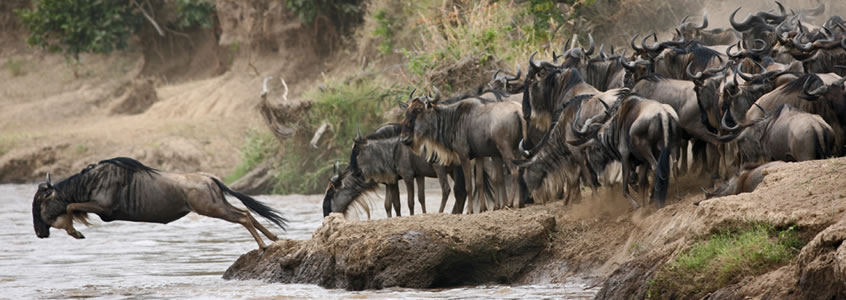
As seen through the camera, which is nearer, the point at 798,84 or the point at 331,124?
the point at 798,84

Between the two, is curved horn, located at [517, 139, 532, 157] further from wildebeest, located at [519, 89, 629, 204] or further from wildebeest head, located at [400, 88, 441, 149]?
wildebeest head, located at [400, 88, 441, 149]

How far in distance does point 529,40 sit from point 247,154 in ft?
24.1

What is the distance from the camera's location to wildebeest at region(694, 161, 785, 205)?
26.6 ft

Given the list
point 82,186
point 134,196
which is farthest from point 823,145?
point 82,186

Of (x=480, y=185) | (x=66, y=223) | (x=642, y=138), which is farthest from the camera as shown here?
(x=480, y=185)

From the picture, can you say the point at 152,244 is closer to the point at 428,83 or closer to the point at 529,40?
the point at 428,83

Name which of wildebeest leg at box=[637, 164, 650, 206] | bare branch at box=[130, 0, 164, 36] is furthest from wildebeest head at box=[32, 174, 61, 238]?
bare branch at box=[130, 0, 164, 36]

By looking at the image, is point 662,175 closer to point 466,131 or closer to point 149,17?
point 466,131

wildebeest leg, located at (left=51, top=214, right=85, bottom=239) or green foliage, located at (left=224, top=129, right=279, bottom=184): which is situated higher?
wildebeest leg, located at (left=51, top=214, right=85, bottom=239)

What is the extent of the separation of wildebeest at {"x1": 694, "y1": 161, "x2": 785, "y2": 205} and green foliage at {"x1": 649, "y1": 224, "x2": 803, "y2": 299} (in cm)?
153

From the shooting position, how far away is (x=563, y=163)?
34.5 feet

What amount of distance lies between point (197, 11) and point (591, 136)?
24539 millimetres

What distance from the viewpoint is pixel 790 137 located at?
8.57 metres

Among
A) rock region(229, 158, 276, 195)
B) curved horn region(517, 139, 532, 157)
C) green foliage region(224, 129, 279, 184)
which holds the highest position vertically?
curved horn region(517, 139, 532, 157)
